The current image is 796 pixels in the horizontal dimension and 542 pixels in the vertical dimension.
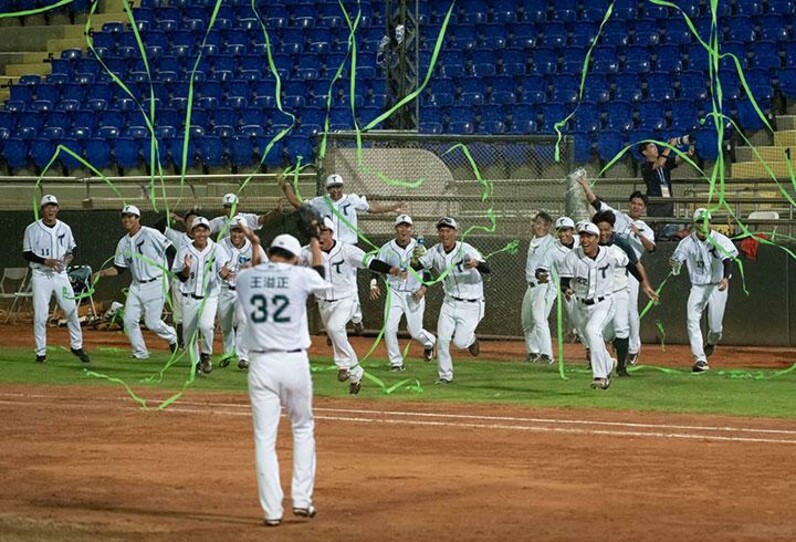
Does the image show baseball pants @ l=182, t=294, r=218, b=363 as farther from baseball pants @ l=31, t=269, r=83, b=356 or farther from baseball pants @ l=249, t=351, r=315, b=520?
baseball pants @ l=249, t=351, r=315, b=520

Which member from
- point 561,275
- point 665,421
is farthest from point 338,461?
point 561,275

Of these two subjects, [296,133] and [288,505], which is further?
[296,133]

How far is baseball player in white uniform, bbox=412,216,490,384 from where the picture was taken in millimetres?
19031

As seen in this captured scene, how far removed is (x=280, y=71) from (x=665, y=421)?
63.1 ft

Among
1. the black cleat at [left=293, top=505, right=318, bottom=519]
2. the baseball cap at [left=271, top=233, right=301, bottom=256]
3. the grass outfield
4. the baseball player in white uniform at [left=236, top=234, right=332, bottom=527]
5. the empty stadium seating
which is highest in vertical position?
the empty stadium seating

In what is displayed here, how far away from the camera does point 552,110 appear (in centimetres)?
2930

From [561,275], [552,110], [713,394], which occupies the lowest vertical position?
[713,394]

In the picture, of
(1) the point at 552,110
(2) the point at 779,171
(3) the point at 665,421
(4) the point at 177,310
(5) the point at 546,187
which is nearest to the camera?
(3) the point at 665,421

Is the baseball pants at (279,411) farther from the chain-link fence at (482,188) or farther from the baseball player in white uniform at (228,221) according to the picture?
the chain-link fence at (482,188)

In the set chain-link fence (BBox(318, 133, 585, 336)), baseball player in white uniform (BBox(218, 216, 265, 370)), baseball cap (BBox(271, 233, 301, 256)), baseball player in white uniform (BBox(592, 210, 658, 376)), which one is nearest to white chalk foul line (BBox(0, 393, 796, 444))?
baseball player in white uniform (BBox(592, 210, 658, 376))

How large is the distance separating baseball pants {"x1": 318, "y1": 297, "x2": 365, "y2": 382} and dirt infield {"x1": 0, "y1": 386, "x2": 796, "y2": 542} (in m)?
1.19

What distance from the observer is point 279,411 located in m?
10.5

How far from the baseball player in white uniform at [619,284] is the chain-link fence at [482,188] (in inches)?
171

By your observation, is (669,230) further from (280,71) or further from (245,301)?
(245,301)
